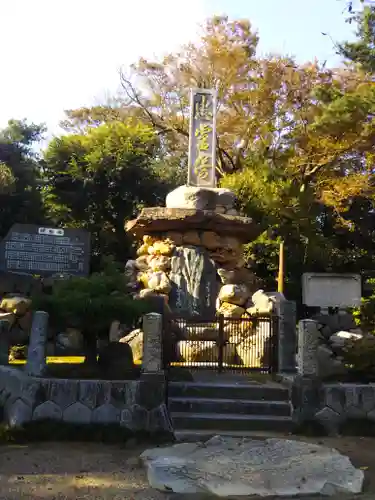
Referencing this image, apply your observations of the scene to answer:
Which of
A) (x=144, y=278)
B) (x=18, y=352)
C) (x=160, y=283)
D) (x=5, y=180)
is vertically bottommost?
(x=18, y=352)

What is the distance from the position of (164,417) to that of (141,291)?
547 cm

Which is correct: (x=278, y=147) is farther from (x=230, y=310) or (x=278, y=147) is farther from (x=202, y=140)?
(x=230, y=310)

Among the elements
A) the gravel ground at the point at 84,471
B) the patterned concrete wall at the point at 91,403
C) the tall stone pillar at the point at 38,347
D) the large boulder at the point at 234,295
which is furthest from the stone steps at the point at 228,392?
the large boulder at the point at 234,295

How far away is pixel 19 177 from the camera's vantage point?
18.0 metres

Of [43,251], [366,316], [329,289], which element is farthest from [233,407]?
[329,289]

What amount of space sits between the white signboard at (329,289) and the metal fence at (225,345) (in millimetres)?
7159

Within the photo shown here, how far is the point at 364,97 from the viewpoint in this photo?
39.0 feet

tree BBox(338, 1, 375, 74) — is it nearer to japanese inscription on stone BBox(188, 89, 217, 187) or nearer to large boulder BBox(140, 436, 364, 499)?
japanese inscription on stone BBox(188, 89, 217, 187)

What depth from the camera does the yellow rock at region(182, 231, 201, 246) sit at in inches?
492

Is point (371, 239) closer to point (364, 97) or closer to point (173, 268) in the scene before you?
point (364, 97)

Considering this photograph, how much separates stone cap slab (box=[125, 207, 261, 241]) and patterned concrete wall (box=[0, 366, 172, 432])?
19.8ft

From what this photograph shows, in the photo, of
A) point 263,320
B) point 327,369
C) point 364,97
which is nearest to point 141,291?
point 263,320

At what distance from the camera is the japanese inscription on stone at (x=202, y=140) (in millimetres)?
13641

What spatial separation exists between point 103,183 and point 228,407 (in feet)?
45.4
